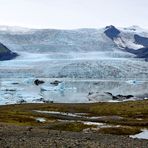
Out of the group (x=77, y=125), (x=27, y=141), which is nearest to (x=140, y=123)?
(x=77, y=125)

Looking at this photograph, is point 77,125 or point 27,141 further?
point 77,125

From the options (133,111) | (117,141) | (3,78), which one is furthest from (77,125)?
(3,78)

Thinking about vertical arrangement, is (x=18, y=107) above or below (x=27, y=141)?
below

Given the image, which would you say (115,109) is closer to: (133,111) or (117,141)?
(133,111)

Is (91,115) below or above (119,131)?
below

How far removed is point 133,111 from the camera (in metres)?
77.8

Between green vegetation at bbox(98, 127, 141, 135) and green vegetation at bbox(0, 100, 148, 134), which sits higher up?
green vegetation at bbox(98, 127, 141, 135)

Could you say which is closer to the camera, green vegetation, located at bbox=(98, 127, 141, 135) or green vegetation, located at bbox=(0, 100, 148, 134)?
green vegetation, located at bbox=(98, 127, 141, 135)

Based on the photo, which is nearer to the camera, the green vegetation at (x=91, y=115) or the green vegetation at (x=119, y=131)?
the green vegetation at (x=119, y=131)

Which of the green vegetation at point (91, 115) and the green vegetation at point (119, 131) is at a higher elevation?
the green vegetation at point (119, 131)

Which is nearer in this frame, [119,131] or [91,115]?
[119,131]

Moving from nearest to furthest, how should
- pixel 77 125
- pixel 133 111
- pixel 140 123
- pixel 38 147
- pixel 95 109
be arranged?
pixel 38 147
pixel 77 125
pixel 140 123
pixel 133 111
pixel 95 109

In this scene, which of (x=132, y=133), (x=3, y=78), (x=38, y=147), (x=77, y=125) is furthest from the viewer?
(x=3, y=78)

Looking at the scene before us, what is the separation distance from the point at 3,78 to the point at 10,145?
6608 inches
